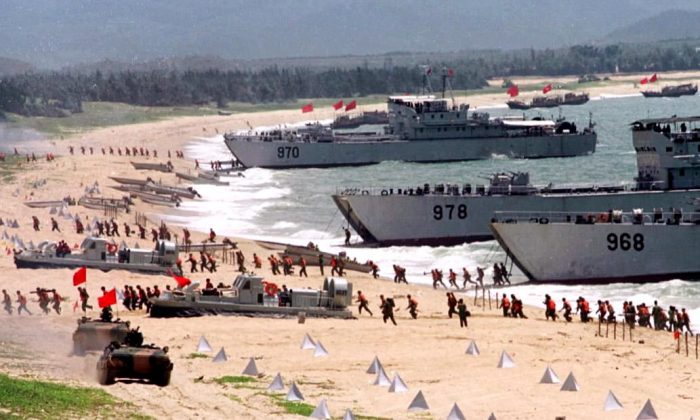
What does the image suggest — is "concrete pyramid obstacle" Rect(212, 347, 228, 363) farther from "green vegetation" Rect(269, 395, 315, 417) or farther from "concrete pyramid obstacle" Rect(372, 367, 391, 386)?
"green vegetation" Rect(269, 395, 315, 417)

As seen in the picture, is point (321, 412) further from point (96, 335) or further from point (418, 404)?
point (96, 335)

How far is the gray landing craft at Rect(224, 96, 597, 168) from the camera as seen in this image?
4970 inches

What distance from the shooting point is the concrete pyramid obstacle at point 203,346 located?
41812mm

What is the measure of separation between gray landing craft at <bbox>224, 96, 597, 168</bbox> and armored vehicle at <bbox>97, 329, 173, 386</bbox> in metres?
89.8

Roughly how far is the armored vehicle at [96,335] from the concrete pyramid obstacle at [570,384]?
10252 mm

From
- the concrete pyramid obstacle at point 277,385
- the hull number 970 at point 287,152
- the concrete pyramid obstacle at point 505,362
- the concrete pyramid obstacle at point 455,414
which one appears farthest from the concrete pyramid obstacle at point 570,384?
the hull number 970 at point 287,152

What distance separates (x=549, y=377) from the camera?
38.8 m

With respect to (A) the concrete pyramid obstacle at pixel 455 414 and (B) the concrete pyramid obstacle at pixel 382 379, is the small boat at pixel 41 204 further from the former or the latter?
(A) the concrete pyramid obstacle at pixel 455 414

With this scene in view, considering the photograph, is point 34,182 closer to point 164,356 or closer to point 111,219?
point 111,219

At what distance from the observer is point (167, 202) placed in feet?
305

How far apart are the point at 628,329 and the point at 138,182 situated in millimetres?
53851

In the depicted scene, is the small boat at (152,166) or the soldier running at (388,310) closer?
the soldier running at (388,310)

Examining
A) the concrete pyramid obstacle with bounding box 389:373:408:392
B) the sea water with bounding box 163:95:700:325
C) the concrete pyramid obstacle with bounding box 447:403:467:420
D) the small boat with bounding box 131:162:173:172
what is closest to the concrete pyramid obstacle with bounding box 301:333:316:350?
the concrete pyramid obstacle with bounding box 389:373:408:392

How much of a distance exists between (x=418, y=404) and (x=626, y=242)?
91.2 feet
